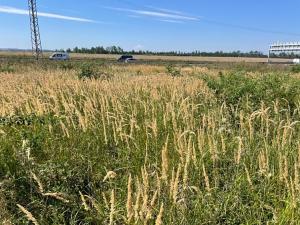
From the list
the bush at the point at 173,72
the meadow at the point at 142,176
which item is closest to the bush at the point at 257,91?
the meadow at the point at 142,176

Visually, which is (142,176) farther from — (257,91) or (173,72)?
(173,72)

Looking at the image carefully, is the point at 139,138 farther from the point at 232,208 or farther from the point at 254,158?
the point at 232,208

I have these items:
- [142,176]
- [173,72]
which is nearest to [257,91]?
[142,176]

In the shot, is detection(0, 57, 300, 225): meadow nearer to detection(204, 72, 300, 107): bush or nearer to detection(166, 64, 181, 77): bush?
detection(204, 72, 300, 107): bush

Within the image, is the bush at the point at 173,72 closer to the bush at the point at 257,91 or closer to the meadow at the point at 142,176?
the bush at the point at 257,91

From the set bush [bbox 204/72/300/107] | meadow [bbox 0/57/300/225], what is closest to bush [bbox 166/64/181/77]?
bush [bbox 204/72/300/107]

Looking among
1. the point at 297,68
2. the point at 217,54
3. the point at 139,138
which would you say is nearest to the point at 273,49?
→ the point at 297,68

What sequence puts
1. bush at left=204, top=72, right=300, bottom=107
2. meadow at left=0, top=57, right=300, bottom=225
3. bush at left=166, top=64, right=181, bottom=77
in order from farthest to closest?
bush at left=166, top=64, right=181, bottom=77, bush at left=204, top=72, right=300, bottom=107, meadow at left=0, top=57, right=300, bottom=225

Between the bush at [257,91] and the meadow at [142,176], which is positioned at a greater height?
the bush at [257,91]

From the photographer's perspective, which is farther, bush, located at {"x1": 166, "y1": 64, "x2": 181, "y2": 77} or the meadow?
bush, located at {"x1": 166, "y1": 64, "x2": 181, "y2": 77}

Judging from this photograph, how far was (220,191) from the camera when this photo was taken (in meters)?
3.86

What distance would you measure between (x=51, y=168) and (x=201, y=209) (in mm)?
1512

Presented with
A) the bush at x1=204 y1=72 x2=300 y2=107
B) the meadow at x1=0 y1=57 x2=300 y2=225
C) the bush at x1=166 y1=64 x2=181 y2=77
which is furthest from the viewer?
the bush at x1=166 y1=64 x2=181 y2=77

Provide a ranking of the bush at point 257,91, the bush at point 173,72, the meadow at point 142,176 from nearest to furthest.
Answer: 1. the meadow at point 142,176
2. the bush at point 257,91
3. the bush at point 173,72
